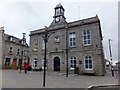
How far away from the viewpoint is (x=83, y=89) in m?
8.54

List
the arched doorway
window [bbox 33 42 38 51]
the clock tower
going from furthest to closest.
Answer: window [bbox 33 42 38 51], the clock tower, the arched doorway

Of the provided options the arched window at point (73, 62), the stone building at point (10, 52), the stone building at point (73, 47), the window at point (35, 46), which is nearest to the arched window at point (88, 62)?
the stone building at point (73, 47)

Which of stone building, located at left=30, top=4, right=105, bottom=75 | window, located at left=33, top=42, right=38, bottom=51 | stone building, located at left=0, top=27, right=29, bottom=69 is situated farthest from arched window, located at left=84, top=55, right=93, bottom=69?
stone building, located at left=0, top=27, right=29, bottom=69

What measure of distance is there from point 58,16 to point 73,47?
7.75 m

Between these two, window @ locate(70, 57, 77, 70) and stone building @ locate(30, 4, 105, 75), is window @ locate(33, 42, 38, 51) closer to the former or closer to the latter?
stone building @ locate(30, 4, 105, 75)

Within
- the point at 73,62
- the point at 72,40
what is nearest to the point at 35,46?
the point at 72,40

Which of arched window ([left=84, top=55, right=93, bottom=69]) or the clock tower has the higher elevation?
the clock tower

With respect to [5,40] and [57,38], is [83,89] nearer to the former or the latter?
[57,38]

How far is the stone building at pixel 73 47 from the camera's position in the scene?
820 inches

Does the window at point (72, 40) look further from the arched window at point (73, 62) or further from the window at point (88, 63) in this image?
the window at point (88, 63)

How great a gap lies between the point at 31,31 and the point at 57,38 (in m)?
7.95

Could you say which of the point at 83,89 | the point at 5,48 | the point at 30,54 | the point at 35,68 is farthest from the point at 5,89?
the point at 5,48

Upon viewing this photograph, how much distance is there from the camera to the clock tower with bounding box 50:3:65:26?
2639 centimetres

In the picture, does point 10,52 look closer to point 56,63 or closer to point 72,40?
point 56,63
